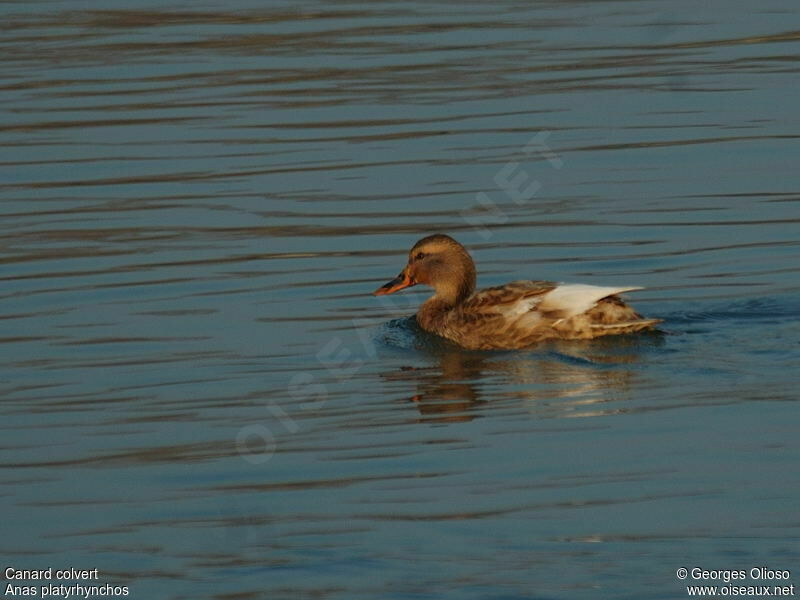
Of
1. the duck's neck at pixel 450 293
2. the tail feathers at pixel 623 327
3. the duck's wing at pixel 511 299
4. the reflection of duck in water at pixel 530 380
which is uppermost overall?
the duck's neck at pixel 450 293

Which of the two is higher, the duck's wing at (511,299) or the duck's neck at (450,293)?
the duck's neck at (450,293)

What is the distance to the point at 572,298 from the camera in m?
11.4

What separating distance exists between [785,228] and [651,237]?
1.05m

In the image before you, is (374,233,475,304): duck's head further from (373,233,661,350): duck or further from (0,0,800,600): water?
(0,0,800,600): water

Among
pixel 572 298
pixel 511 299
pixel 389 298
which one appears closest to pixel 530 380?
pixel 572 298

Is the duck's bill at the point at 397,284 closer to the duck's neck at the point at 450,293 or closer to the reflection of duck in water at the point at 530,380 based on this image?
the duck's neck at the point at 450,293

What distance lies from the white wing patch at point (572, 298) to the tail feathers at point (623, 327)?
177 millimetres

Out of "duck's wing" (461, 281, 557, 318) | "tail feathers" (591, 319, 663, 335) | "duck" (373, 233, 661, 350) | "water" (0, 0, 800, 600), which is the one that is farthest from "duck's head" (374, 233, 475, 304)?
"tail feathers" (591, 319, 663, 335)

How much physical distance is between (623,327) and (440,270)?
5.58 ft

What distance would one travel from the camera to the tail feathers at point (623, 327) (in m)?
11.4

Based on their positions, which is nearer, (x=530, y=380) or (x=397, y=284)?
(x=530, y=380)

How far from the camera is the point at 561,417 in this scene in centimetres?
967

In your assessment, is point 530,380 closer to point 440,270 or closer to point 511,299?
point 511,299

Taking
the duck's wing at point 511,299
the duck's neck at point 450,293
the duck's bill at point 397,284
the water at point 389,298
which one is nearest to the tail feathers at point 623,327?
the water at point 389,298
